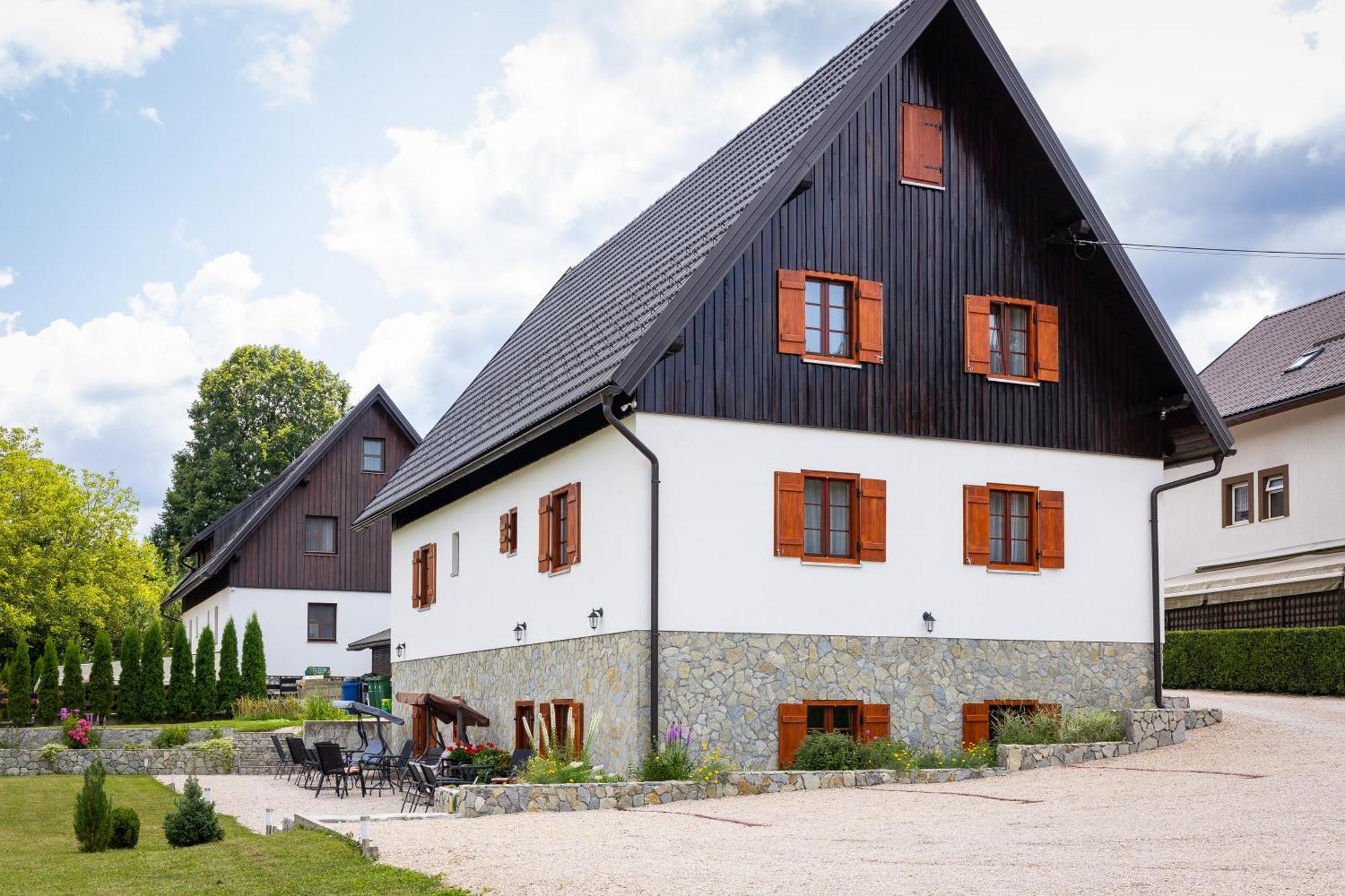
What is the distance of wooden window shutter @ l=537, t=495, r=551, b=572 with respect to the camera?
2077cm

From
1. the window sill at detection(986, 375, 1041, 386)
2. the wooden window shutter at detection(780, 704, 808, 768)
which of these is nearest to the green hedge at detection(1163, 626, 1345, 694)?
the window sill at detection(986, 375, 1041, 386)

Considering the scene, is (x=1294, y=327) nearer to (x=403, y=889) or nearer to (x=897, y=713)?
(x=897, y=713)

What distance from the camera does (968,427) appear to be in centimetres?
2036

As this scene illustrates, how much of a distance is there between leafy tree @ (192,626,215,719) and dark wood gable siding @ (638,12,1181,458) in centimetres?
2284

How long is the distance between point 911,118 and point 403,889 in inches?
517

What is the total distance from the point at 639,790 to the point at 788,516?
4069 mm

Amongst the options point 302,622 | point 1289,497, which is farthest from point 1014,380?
point 302,622

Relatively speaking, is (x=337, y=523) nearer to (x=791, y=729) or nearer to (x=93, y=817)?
(x=93, y=817)

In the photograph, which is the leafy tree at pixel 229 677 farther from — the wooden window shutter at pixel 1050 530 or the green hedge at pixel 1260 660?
the wooden window shutter at pixel 1050 530

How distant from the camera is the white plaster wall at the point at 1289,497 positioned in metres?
29.5

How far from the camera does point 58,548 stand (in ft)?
161

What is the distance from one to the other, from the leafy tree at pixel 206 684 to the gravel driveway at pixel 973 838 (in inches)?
908

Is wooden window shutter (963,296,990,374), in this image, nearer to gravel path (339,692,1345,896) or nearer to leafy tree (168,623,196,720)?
gravel path (339,692,1345,896)

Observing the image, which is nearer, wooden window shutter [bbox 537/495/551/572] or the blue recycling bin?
wooden window shutter [bbox 537/495/551/572]
